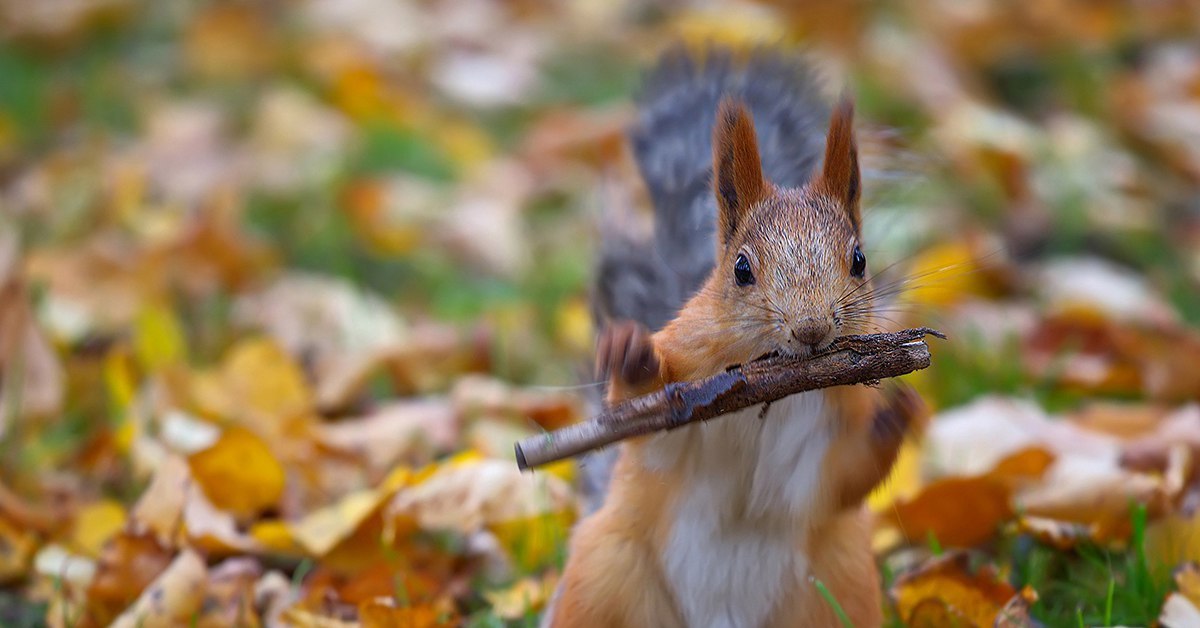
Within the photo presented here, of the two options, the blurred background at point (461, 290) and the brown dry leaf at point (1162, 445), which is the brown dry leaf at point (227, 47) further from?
the brown dry leaf at point (1162, 445)

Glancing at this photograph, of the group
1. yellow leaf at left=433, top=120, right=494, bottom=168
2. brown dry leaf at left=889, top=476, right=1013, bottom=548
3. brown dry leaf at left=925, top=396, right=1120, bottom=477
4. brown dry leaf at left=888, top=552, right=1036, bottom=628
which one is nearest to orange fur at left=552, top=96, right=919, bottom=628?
brown dry leaf at left=888, top=552, right=1036, bottom=628

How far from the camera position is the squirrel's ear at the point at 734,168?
1.12 meters

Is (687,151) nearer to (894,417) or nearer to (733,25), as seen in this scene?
(894,417)

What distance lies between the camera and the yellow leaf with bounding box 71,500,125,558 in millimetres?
1598

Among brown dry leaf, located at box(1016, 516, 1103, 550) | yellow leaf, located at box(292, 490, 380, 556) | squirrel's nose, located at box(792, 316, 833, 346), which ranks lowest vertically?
yellow leaf, located at box(292, 490, 380, 556)

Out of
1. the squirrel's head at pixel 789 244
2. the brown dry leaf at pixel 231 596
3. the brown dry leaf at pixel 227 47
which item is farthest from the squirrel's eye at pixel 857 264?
the brown dry leaf at pixel 227 47

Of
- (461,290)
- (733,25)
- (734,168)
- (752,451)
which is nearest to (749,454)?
(752,451)

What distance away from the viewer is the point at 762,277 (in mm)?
1081

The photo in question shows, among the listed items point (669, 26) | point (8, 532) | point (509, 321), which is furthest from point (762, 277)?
point (669, 26)

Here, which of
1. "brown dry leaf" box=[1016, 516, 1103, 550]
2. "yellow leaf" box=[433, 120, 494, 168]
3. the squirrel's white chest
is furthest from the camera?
"yellow leaf" box=[433, 120, 494, 168]

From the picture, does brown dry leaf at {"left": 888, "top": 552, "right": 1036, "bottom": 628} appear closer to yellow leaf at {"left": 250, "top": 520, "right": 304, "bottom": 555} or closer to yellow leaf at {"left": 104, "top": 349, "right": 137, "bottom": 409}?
yellow leaf at {"left": 250, "top": 520, "right": 304, "bottom": 555}

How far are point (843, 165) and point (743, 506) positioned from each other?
0.29 metres

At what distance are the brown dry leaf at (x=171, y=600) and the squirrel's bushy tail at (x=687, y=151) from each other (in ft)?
1.68

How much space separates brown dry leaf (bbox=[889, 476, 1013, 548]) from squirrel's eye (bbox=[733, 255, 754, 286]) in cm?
50
